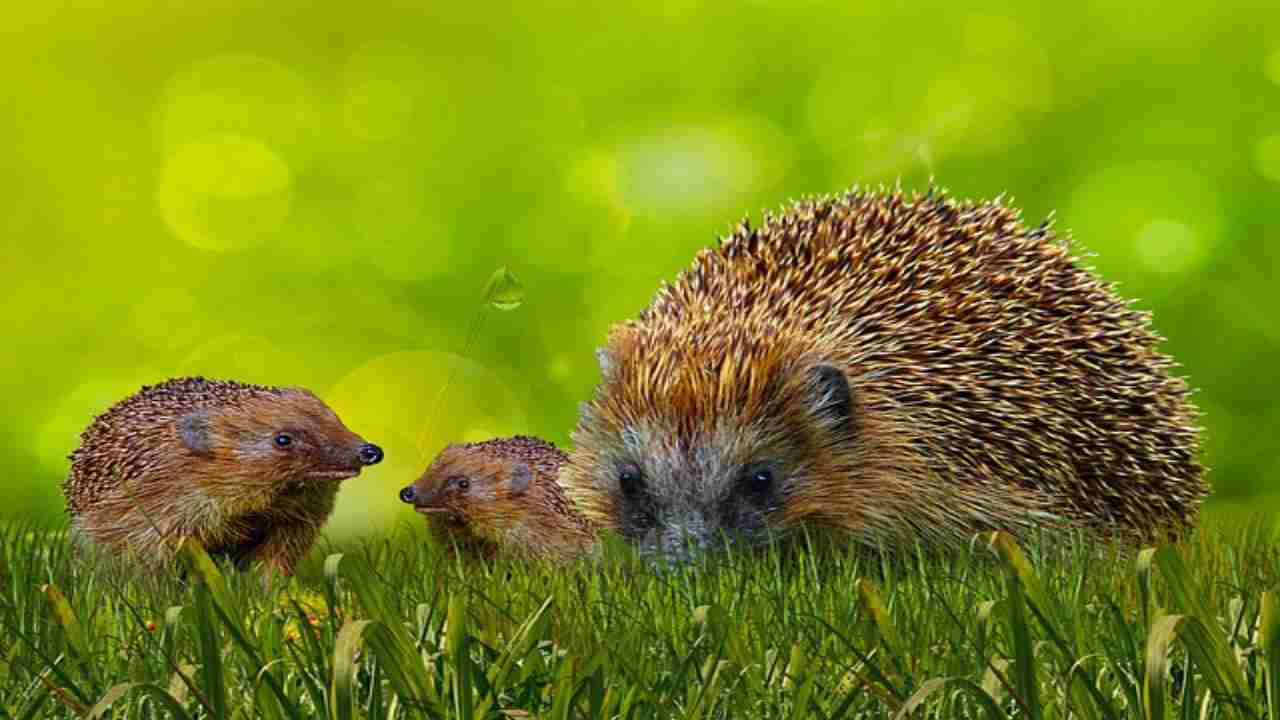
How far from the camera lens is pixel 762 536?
20.6ft

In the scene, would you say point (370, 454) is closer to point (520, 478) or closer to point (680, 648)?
point (520, 478)

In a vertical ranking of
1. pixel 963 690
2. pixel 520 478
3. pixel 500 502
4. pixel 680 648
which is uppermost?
pixel 520 478

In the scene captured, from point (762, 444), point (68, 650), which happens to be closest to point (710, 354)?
point (762, 444)

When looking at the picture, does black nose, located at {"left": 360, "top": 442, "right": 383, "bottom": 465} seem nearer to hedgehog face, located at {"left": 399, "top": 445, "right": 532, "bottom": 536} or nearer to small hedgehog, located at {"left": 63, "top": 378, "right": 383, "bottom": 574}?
small hedgehog, located at {"left": 63, "top": 378, "right": 383, "bottom": 574}

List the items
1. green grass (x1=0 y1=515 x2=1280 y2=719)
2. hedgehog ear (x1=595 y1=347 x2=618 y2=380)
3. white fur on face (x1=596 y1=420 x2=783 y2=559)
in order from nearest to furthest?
green grass (x1=0 y1=515 x2=1280 y2=719), white fur on face (x1=596 y1=420 x2=783 y2=559), hedgehog ear (x1=595 y1=347 x2=618 y2=380)

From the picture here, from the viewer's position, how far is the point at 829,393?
6.46m

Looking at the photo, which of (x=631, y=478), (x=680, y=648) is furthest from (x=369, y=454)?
(x=680, y=648)

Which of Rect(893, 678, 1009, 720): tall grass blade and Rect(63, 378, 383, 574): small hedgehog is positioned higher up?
Rect(63, 378, 383, 574): small hedgehog

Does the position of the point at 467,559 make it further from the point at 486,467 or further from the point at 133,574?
the point at 133,574

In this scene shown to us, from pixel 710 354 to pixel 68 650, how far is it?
294cm

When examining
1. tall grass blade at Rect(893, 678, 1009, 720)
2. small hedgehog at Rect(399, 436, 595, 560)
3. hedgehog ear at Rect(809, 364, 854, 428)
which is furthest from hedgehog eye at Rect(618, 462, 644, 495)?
tall grass blade at Rect(893, 678, 1009, 720)

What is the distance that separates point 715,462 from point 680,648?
1907 millimetres

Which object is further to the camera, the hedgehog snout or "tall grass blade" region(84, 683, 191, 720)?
the hedgehog snout

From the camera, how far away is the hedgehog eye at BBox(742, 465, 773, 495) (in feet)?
20.6
